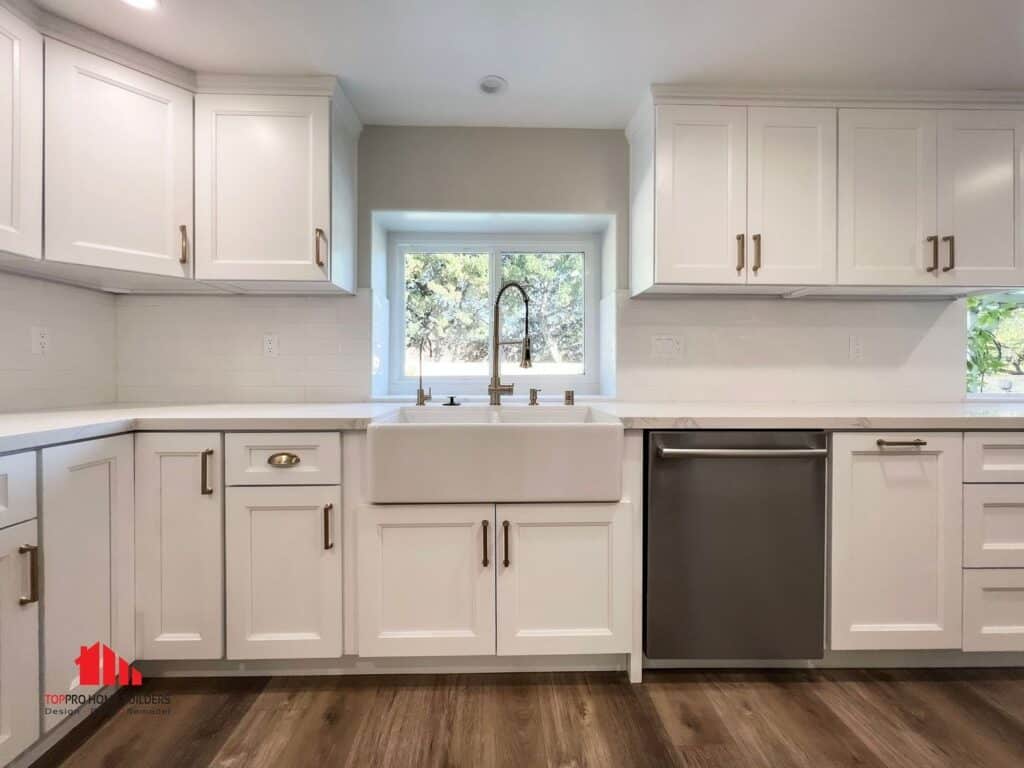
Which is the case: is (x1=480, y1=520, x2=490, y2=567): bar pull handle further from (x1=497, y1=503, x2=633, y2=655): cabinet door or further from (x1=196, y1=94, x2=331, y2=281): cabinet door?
(x1=196, y1=94, x2=331, y2=281): cabinet door

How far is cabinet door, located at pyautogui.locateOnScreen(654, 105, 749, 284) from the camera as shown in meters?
1.90

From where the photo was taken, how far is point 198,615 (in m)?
1.55

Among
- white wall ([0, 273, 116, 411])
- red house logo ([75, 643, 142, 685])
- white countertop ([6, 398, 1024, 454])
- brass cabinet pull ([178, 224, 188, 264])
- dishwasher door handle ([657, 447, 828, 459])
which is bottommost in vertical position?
red house logo ([75, 643, 142, 685])

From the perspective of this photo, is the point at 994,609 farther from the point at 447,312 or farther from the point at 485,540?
the point at 447,312

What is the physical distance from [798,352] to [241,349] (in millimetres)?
2452

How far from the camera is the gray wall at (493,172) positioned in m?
2.22

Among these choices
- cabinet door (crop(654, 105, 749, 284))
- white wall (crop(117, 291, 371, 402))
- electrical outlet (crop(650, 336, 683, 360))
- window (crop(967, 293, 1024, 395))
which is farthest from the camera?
window (crop(967, 293, 1024, 395))

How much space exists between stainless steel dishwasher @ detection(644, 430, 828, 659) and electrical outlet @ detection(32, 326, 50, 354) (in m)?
2.16

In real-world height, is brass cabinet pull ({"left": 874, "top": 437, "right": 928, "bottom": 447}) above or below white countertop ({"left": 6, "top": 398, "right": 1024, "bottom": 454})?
below

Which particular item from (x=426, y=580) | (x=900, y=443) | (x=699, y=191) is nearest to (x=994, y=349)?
(x=900, y=443)

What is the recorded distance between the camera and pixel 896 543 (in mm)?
1626

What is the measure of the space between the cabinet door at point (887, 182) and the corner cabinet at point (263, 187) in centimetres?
195

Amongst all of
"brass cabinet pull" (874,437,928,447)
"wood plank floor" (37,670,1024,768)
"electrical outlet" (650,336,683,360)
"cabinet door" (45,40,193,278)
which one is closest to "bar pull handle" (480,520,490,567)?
"wood plank floor" (37,670,1024,768)

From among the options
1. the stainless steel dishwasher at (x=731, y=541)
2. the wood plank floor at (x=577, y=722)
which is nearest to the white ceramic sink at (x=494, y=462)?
the stainless steel dishwasher at (x=731, y=541)
